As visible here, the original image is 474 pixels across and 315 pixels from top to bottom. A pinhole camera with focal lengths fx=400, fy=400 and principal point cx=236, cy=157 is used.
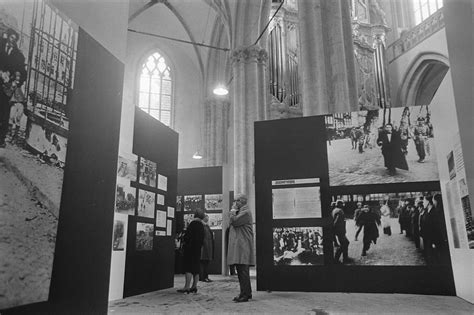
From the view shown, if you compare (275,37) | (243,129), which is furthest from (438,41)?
(243,129)

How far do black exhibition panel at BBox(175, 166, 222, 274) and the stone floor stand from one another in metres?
4.16

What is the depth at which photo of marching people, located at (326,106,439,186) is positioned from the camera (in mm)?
6266

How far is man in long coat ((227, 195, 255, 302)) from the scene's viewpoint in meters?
5.38

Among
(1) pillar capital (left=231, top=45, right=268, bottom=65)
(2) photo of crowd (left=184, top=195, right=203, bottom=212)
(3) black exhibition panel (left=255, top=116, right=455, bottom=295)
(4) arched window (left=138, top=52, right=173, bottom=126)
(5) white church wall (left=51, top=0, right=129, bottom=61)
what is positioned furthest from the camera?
(4) arched window (left=138, top=52, right=173, bottom=126)

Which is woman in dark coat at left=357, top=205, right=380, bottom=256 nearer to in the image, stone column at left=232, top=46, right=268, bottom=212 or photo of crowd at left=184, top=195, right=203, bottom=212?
photo of crowd at left=184, top=195, right=203, bottom=212

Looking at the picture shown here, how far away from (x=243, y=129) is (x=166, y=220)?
6128 mm

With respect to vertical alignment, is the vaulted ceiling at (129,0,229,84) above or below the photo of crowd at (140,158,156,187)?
above

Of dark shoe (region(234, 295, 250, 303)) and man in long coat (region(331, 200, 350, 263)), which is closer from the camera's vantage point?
dark shoe (region(234, 295, 250, 303))

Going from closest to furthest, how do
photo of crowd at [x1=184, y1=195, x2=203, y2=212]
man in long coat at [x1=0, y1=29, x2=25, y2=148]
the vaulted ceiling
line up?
man in long coat at [x1=0, y1=29, x2=25, y2=148], photo of crowd at [x1=184, y1=195, x2=203, y2=212], the vaulted ceiling

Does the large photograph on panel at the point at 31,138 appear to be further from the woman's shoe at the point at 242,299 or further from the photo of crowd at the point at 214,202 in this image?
the photo of crowd at the point at 214,202

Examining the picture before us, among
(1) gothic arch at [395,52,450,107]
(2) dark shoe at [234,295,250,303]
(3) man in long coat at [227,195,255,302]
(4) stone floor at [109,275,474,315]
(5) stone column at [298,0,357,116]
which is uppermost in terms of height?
(1) gothic arch at [395,52,450,107]

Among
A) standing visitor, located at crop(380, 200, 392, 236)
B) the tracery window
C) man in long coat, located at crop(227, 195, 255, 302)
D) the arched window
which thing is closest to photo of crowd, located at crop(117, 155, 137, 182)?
man in long coat, located at crop(227, 195, 255, 302)

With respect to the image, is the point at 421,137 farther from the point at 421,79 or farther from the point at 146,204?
the point at 421,79

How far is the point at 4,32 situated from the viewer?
2.31 m
